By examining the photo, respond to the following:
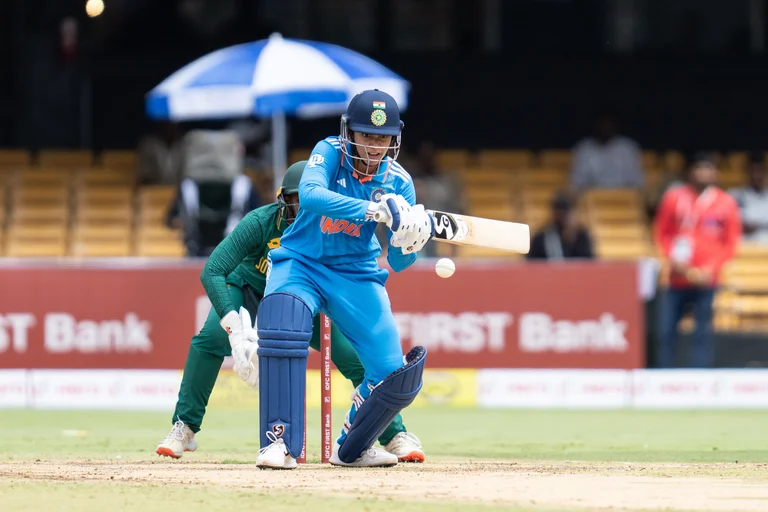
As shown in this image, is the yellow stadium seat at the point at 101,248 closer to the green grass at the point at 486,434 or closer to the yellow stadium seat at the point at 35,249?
the yellow stadium seat at the point at 35,249

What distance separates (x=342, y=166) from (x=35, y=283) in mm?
5532

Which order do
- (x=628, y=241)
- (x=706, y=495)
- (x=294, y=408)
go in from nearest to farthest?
(x=706, y=495) < (x=294, y=408) < (x=628, y=241)

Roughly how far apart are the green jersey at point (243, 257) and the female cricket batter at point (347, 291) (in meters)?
0.17

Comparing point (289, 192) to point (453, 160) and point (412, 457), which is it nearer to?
point (412, 457)

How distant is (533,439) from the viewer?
8758 millimetres

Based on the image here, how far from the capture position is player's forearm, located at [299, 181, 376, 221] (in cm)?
604

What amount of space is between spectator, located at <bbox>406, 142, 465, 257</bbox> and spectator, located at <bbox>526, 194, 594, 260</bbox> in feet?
3.61

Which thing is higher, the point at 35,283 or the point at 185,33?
the point at 185,33

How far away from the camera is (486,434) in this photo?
29.9 feet

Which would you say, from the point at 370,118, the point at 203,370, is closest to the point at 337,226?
the point at 370,118

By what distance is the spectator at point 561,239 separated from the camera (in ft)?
39.8

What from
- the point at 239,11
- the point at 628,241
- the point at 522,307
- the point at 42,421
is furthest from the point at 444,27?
the point at 42,421

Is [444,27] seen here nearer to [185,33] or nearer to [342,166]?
[185,33]

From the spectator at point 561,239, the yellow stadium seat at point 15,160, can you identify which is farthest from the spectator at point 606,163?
the yellow stadium seat at point 15,160
